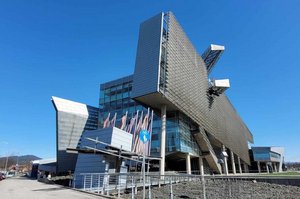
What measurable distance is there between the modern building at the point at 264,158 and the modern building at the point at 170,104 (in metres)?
28.8

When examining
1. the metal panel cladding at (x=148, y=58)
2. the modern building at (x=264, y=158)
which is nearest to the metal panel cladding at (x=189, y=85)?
the metal panel cladding at (x=148, y=58)

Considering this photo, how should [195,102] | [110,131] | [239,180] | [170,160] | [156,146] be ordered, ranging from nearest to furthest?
[239,180] < [110,131] < [156,146] < [195,102] < [170,160]

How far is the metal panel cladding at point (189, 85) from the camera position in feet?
130

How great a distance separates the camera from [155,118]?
46.2 metres

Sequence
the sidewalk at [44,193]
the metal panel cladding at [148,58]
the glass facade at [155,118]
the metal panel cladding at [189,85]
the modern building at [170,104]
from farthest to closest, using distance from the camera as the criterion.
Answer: the glass facade at [155,118] < the metal panel cladding at [189,85] < the modern building at [170,104] < the metal panel cladding at [148,58] < the sidewalk at [44,193]

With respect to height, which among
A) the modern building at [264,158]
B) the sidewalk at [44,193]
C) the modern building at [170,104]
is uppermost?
the modern building at [170,104]

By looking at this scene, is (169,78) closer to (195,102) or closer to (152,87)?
(152,87)

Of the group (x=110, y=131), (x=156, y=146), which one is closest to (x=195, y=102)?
(x=156, y=146)

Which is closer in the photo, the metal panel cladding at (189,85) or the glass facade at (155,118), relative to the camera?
the metal panel cladding at (189,85)

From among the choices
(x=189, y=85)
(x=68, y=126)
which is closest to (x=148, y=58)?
(x=189, y=85)

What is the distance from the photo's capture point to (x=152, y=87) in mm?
36625

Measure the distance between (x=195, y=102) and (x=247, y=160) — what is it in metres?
54.4

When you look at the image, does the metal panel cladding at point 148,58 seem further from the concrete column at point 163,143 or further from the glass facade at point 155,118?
the glass facade at point 155,118

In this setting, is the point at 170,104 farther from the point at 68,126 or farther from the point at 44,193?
the point at 68,126
